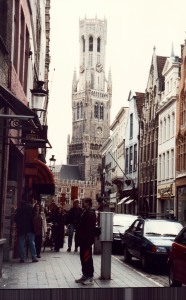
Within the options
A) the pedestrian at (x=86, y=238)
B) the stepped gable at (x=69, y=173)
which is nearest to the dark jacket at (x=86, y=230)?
the pedestrian at (x=86, y=238)

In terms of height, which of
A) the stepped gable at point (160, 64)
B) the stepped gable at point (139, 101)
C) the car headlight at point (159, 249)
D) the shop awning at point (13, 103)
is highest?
the stepped gable at point (160, 64)

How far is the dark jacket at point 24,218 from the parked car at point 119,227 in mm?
6301

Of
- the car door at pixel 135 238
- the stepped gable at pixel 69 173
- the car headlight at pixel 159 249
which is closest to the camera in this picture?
the car headlight at pixel 159 249

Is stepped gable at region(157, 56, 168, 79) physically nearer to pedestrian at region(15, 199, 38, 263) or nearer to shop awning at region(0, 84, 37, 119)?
pedestrian at region(15, 199, 38, 263)

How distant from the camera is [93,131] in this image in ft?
538

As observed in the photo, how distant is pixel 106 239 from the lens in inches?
421

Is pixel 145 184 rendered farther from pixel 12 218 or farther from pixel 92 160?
pixel 92 160

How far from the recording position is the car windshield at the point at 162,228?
14.5 metres

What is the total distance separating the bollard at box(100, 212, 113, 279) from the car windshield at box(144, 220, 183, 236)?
3796mm

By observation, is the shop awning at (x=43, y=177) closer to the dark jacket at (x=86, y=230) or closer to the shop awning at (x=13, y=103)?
the dark jacket at (x=86, y=230)

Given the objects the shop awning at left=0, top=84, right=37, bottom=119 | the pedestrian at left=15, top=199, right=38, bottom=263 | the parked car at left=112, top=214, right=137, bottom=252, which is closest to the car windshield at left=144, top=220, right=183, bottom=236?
the pedestrian at left=15, top=199, right=38, bottom=263

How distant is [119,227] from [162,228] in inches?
249

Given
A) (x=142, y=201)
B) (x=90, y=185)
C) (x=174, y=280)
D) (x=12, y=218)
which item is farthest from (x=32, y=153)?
Result: (x=90, y=185)

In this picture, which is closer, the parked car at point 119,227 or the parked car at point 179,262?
the parked car at point 179,262
